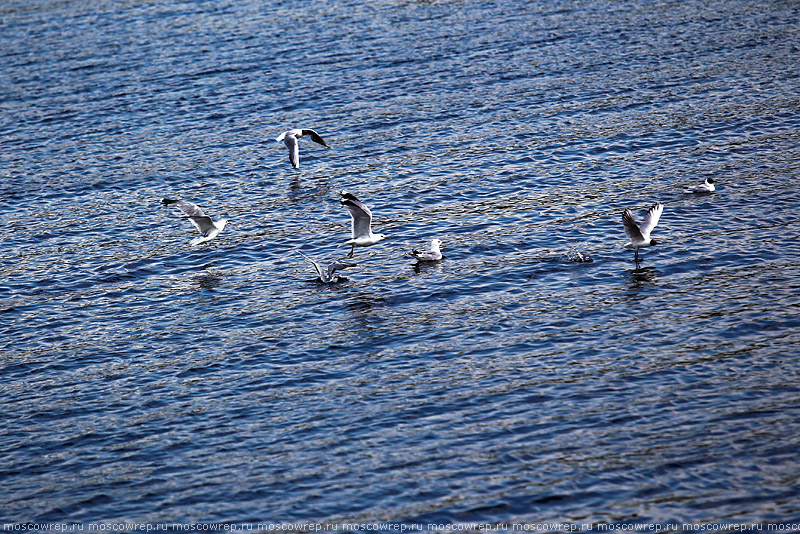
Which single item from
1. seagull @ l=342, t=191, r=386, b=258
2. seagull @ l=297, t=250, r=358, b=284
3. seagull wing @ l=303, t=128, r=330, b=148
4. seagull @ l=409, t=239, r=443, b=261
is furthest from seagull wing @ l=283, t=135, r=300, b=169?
seagull @ l=409, t=239, r=443, b=261

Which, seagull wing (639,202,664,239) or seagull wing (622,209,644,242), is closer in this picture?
seagull wing (622,209,644,242)

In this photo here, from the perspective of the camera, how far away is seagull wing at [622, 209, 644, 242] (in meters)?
20.9

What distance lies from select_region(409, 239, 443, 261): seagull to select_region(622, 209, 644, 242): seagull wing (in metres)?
4.85

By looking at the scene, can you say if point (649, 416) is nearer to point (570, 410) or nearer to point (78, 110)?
point (570, 410)

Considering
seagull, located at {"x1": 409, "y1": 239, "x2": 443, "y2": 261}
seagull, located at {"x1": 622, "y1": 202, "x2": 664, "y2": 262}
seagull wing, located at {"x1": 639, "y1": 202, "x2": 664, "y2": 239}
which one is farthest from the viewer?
seagull, located at {"x1": 409, "y1": 239, "x2": 443, "y2": 261}

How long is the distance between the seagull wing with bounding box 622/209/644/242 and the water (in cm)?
78

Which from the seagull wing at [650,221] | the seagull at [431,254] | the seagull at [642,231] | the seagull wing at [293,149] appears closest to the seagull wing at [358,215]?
the seagull at [431,254]

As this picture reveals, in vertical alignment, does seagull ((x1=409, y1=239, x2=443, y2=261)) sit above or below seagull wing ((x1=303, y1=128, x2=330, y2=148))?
below

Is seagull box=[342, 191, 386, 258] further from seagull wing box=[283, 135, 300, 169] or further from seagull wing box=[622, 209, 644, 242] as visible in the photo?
seagull wing box=[283, 135, 300, 169]

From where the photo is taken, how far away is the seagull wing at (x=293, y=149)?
100 ft

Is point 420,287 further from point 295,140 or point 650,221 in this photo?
point 295,140

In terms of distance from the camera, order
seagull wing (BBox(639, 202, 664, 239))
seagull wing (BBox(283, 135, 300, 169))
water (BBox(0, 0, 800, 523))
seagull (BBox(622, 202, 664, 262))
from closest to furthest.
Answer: water (BBox(0, 0, 800, 523)) → seagull (BBox(622, 202, 664, 262)) → seagull wing (BBox(639, 202, 664, 239)) → seagull wing (BBox(283, 135, 300, 169))

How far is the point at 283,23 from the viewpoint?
4922 cm

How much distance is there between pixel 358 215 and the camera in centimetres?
2327
